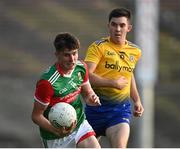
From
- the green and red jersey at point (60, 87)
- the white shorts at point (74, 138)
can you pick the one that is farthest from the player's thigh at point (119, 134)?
the green and red jersey at point (60, 87)

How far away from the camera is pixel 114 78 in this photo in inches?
469

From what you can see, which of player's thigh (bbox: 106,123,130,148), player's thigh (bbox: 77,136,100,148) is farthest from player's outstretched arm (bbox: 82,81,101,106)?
player's thigh (bbox: 106,123,130,148)

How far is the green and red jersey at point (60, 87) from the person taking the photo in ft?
35.6

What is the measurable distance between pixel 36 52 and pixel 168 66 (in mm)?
3118

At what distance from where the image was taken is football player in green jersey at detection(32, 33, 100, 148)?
10772 mm

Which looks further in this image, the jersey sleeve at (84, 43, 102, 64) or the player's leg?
the jersey sleeve at (84, 43, 102, 64)

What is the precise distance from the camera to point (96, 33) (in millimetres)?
22578

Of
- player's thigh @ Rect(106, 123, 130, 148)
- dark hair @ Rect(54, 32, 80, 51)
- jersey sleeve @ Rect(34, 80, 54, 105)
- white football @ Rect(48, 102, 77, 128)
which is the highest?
dark hair @ Rect(54, 32, 80, 51)

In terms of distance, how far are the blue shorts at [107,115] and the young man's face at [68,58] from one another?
1480mm

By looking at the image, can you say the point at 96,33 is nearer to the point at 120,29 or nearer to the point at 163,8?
the point at 163,8

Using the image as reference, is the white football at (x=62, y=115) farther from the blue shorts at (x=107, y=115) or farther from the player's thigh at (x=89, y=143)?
the blue shorts at (x=107, y=115)

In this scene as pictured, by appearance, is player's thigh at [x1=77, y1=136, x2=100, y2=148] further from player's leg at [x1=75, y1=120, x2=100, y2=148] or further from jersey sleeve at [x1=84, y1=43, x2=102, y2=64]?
jersey sleeve at [x1=84, y1=43, x2=102, y2=64]

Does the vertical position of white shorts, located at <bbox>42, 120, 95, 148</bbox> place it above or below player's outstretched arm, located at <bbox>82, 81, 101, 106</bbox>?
below

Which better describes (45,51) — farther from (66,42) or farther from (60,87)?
(66,42)
